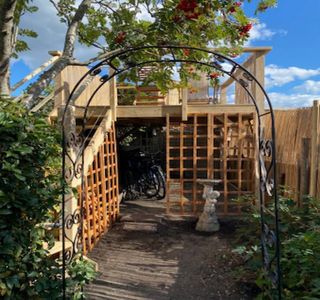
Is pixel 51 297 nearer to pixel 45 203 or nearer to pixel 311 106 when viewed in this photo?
pixel 45 203

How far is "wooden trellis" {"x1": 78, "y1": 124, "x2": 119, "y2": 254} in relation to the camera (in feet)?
14.1

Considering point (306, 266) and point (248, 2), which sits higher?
point (248, 2)

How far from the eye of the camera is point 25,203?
2062 millimetres

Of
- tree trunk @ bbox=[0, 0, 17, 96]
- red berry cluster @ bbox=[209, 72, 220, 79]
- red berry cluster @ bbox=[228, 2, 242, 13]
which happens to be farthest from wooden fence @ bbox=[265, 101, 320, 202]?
tree trunk @ bbox=[0, 0, 17, 96]

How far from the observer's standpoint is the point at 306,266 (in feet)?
8.93

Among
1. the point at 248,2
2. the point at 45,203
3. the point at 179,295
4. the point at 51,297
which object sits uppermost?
the point at 248,2

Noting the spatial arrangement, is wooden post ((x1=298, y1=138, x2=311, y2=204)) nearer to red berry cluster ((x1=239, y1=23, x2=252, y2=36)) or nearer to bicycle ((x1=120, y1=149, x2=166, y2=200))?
red berry cluster ((x1=239, y1=23, x2=252, y2=36))

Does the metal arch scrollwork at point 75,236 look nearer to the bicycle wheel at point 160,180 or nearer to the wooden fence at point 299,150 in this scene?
the wooden fence at point 299,150

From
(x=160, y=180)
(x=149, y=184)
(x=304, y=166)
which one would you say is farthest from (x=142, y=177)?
(x=304, y=166)

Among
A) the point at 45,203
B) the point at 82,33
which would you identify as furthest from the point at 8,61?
the point at 82,33

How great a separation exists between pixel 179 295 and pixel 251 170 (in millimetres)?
3208

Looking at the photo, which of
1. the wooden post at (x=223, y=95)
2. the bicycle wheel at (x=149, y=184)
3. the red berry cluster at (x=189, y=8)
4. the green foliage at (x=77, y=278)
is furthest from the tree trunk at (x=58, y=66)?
the wooden post at (x=223, y=95)

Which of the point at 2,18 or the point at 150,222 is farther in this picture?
the point at 150,222

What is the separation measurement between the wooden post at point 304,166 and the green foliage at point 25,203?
337cm
